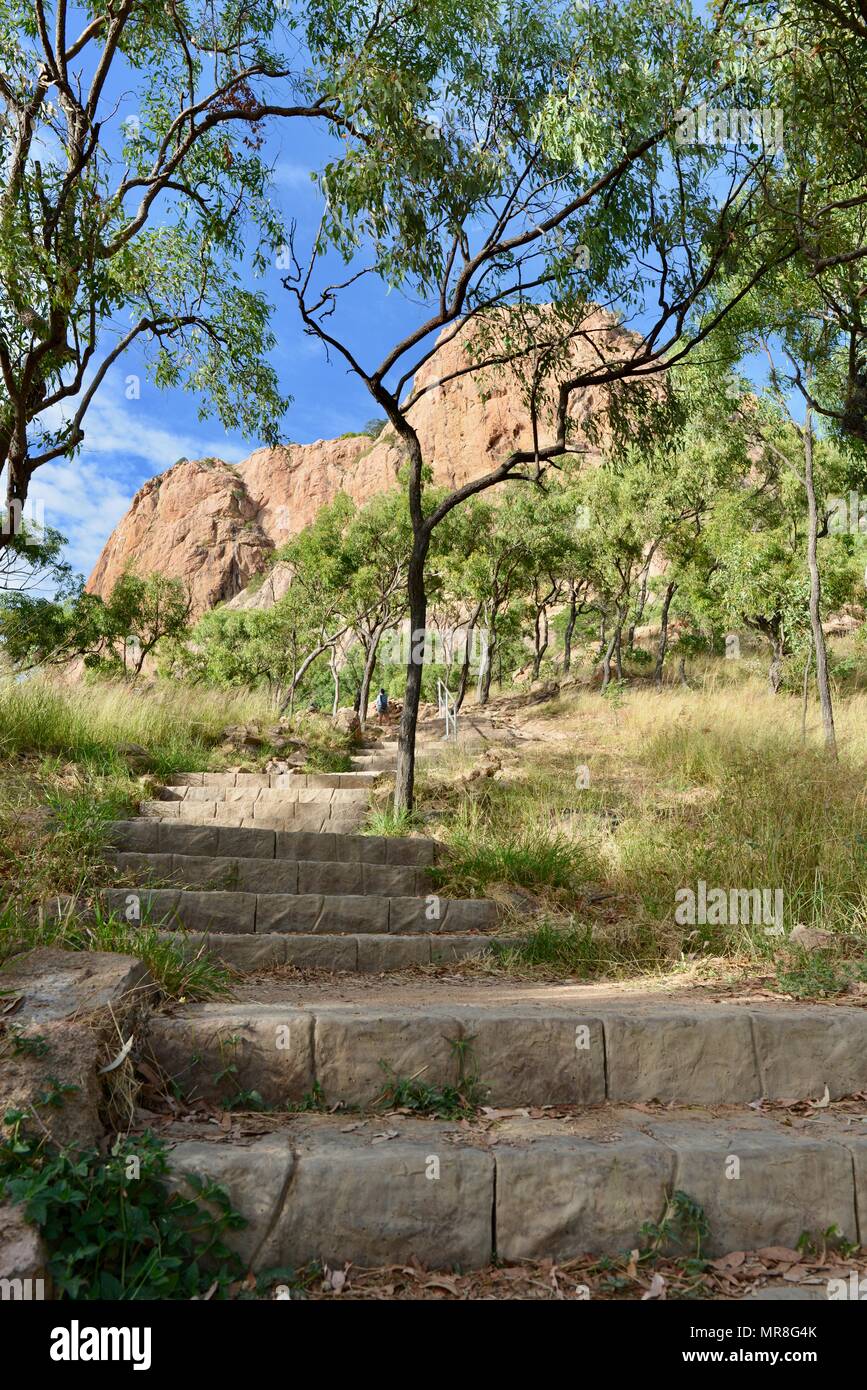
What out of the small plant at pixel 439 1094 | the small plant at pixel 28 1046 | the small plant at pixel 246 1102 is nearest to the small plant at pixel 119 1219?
the small plant at pixel 28 1046

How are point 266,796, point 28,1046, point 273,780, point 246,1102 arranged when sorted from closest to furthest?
point 28,1046
point 246,1102
point 266,796
point 273,780

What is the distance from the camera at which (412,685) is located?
27.6 ft

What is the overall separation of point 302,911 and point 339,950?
0.63 meters

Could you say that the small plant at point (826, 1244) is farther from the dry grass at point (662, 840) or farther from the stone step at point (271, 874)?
the stone step at point (271, 874)

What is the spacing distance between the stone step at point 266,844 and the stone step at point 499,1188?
372 centimetres

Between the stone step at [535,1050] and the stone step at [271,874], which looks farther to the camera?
the stone step at [271,874]

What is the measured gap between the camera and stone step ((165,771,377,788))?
29.8 ft

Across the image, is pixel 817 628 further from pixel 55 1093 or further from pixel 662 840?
pixel 55 1093

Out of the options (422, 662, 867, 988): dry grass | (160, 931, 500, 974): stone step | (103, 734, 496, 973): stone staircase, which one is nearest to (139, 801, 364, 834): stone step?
(103, 734, 496, 973): stone staircase

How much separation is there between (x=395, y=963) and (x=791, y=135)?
7.90 m

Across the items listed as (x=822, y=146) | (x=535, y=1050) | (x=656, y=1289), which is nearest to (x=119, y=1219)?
(x=656, y=1289)

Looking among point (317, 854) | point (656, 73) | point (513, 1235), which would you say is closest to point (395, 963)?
point (317, 854)

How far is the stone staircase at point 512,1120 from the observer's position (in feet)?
8.01
